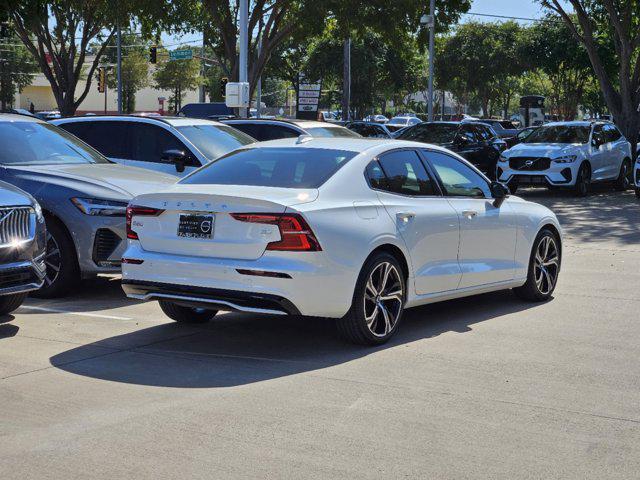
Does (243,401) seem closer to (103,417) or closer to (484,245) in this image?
(103,417)

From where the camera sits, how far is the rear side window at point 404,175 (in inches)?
311

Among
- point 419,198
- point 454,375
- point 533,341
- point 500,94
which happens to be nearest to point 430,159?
point 419,198

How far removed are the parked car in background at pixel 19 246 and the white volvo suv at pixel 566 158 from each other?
15411 mm

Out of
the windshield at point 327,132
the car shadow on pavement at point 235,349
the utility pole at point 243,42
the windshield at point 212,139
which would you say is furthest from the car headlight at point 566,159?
the car shadow on pavement at point 235,349

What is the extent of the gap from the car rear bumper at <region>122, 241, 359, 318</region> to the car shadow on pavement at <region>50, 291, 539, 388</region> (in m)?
0.38

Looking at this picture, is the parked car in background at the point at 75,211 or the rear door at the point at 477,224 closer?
the rear door at the point at 477,224

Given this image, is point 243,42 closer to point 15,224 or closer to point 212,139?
point 212,139

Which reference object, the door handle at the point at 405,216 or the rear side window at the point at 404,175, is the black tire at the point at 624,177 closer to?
the rear side window at the point at 404,175

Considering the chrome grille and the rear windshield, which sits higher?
the rear windshield

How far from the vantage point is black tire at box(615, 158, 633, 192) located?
24875 mm

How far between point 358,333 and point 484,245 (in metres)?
1.92

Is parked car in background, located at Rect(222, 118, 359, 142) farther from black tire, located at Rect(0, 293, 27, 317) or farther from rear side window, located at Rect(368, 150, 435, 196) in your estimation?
black tire, located at Rect(0, 293, 27, 317)

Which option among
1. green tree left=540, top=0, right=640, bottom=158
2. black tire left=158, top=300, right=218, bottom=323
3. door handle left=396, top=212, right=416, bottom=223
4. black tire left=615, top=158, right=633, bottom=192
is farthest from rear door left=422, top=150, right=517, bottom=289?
green tree left=540, top=0, right=640, bottom=158

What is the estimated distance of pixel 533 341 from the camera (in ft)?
25.5
